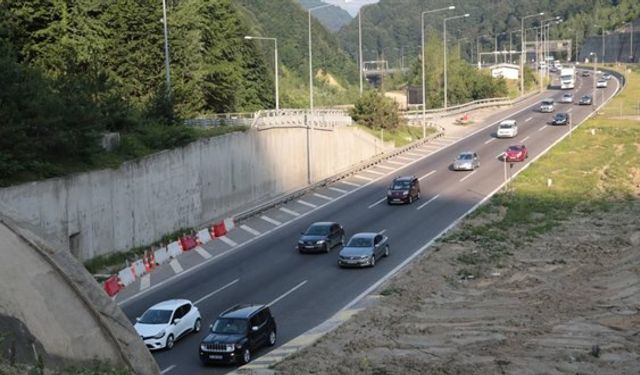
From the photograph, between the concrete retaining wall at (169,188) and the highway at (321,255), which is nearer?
the highway at (321,255)

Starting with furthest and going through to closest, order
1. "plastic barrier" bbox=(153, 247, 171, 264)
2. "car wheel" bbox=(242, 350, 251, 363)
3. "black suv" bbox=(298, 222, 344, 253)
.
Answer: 1. "black suv" bbox=(298, 222, 344, 253)
2. "plastic barrier" bbox=(153, 247, 171, 264)
3. "car wheel" bbox=(242, 350, 251, 363)

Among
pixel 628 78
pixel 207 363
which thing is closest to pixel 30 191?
pixel 207 363

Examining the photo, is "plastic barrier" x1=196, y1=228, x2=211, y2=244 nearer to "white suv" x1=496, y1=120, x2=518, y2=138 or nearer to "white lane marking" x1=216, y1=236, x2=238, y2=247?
"white lane marking" x1=216, y1=236, x2=238, y2=247

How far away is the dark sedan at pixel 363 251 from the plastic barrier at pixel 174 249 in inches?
318

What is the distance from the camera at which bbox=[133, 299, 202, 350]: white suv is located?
2648 centimetres

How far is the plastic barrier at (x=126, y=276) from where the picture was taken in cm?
3547

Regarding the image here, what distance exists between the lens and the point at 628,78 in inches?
5054

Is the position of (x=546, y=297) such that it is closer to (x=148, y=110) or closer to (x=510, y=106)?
(x=148, y=110)

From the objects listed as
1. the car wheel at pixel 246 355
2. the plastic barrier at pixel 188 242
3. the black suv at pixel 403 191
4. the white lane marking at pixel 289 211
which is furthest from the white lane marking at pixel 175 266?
the black suv at pixel 403 191

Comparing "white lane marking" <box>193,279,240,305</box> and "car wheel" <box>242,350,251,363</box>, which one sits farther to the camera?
"white lane marking" <box>193,279,240,305</box>

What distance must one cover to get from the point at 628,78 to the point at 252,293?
4237 inches

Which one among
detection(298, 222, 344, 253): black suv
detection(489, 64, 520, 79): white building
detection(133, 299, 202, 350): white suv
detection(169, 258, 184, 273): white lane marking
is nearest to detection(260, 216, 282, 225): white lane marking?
detection(298, 222, 344, 253): black suv

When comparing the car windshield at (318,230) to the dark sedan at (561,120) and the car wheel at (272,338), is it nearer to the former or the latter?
the car wheel at (272,338)

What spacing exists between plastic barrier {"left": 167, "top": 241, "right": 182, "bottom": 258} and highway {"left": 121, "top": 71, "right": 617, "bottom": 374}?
1.97 metres
